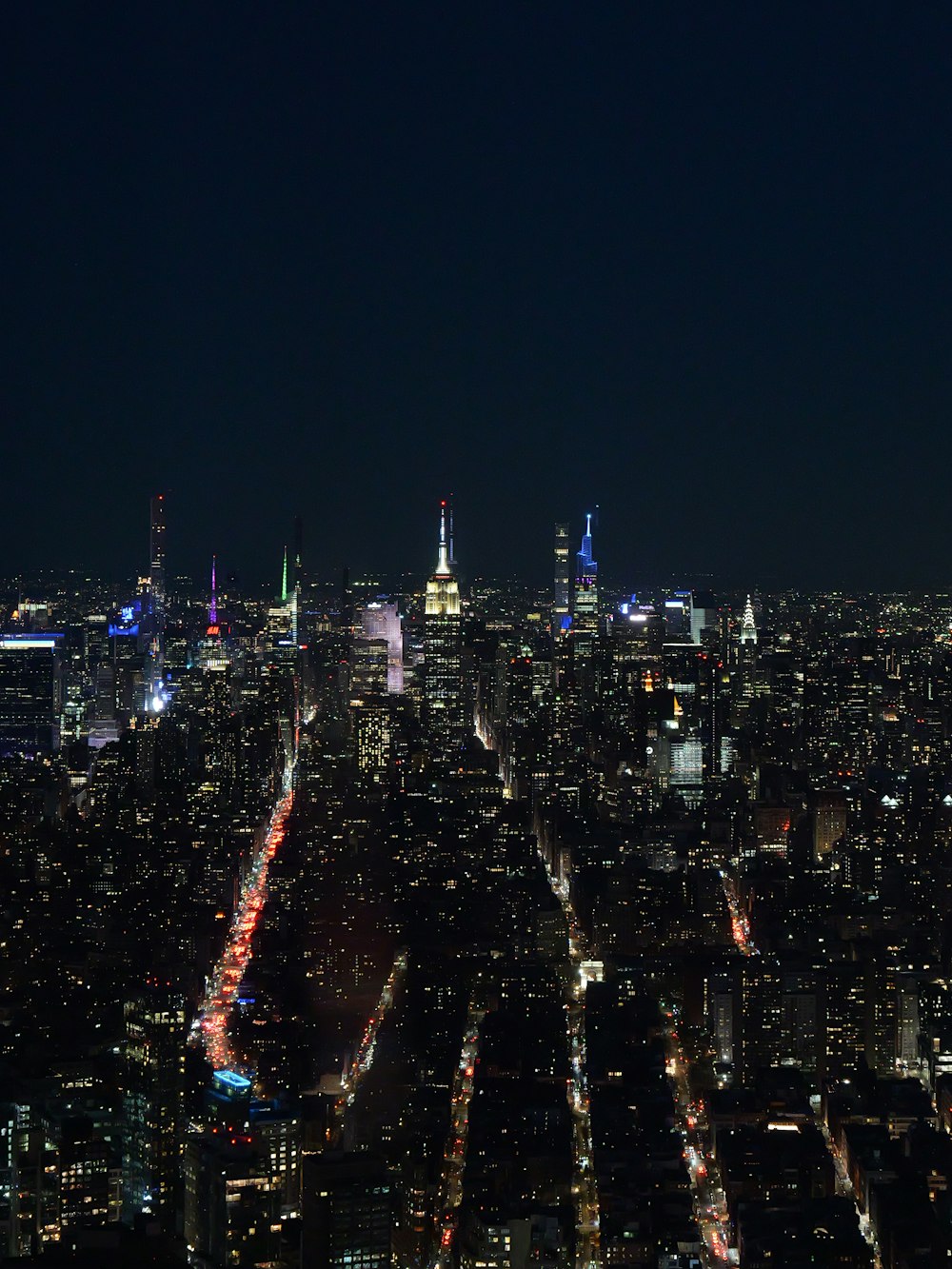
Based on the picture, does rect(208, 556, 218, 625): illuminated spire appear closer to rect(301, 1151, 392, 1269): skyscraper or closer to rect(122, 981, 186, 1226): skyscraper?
rect(122, 981, 186, 1226): skyscraper

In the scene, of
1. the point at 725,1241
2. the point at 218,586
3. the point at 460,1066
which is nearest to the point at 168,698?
the point at 218,586

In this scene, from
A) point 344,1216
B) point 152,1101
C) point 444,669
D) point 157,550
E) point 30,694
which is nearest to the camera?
point 344,1216

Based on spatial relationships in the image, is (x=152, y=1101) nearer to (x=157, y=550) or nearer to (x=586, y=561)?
→ (x=157, y=550)

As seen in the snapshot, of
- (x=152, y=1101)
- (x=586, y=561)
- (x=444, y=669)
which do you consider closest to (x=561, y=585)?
(x=586, y=561)

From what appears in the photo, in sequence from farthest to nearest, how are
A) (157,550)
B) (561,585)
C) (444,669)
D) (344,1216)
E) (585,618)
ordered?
(444,669), (585,618), (561,585), (157,550), (344,1216)

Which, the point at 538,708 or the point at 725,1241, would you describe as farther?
the point at 538,708

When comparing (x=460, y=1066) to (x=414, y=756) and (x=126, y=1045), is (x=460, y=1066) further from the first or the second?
(x=414, y=756)

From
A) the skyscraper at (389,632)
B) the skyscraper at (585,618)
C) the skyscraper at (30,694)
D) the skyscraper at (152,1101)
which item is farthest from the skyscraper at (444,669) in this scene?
the skyscraper at (152,1101)
